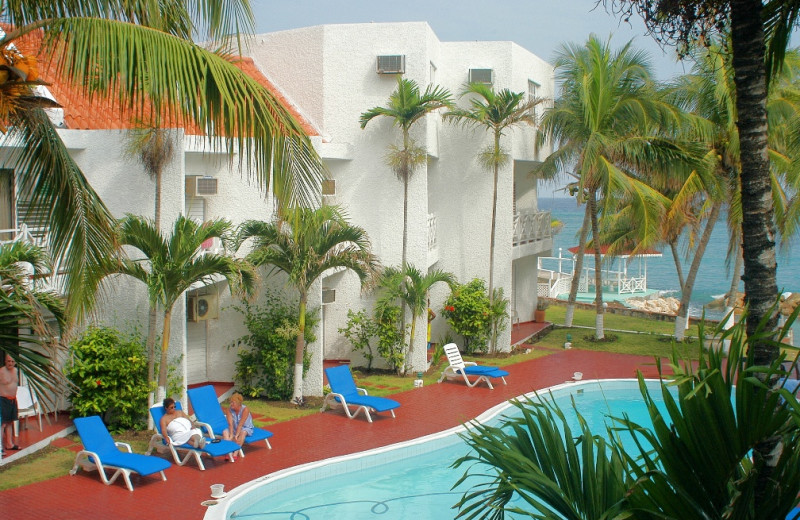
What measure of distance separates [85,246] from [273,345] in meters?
9.47

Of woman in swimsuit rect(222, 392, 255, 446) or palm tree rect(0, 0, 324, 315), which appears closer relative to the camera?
palm tree rect(0, 0, 324, 315)

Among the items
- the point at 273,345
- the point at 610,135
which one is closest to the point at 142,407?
the point at 273,345

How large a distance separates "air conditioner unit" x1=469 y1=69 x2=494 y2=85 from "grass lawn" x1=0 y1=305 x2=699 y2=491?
25.1 feet

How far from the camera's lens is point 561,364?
20.9 metres

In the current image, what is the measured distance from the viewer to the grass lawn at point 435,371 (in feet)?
37.7

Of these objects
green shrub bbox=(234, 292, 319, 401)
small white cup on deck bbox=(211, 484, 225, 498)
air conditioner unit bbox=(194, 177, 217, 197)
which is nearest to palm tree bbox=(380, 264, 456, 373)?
green shrub bbox=(234, 292, 319, 401)

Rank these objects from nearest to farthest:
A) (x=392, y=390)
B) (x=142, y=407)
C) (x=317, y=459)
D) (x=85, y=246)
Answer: (x=85, y=246)
(x=317, y=459)
(x=142, y=407)
(x=392, y=390)

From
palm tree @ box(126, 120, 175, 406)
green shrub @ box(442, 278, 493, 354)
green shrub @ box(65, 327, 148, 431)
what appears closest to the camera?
green shrub @ box(65, 327, 148, 431)

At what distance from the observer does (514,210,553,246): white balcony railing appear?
2394cm

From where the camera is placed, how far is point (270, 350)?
52.3 feet

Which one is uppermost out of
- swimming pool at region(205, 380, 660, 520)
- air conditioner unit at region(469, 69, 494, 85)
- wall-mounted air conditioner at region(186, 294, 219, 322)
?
air conditioner unit at region(469, 69, 494, 85)

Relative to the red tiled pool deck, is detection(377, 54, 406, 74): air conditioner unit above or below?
above

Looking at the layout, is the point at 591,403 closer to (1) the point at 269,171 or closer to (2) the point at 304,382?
(2) the point at 304,382

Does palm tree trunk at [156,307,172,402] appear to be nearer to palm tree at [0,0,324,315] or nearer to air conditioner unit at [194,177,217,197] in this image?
air conditioner unit at [194,177,217,197]
